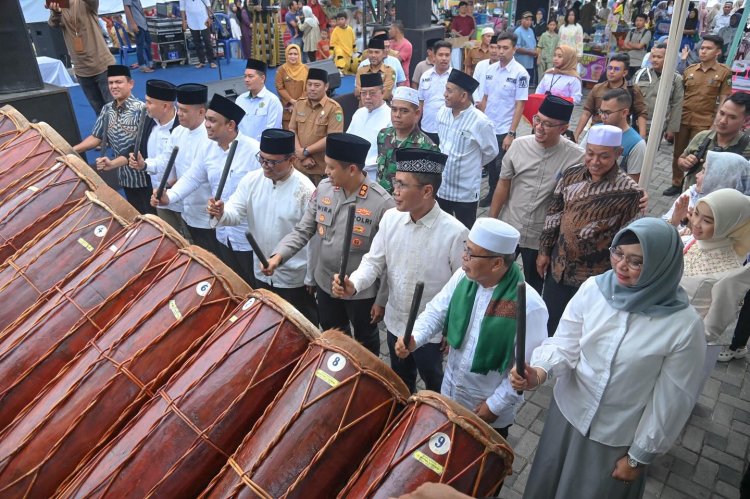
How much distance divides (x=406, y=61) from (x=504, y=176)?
18.9ft

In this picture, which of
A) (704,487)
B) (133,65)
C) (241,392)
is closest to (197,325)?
(241,392)

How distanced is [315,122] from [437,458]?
4387 millimetres

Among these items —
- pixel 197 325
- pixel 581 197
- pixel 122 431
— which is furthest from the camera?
pixel 581 197

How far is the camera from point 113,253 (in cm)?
256

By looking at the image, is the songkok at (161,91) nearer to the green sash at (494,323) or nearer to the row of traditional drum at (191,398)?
the row of traditional drum at (191,398)

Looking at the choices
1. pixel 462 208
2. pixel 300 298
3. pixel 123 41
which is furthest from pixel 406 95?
pixel 123 41

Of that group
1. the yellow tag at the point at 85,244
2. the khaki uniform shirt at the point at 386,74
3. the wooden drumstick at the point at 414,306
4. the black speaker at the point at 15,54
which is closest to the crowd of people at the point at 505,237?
the wooden drumstick at the point at 414,306

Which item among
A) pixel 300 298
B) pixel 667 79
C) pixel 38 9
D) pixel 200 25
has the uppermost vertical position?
pixel 38 9

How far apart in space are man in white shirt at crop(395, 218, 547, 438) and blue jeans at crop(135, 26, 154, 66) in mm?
12671

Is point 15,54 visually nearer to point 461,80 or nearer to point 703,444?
point 461,80

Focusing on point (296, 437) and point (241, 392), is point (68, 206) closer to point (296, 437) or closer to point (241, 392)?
point (241, 392)

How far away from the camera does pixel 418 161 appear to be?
302 centimetres

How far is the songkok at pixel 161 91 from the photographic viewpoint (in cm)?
474

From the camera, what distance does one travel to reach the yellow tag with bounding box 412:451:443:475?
1763 mm
